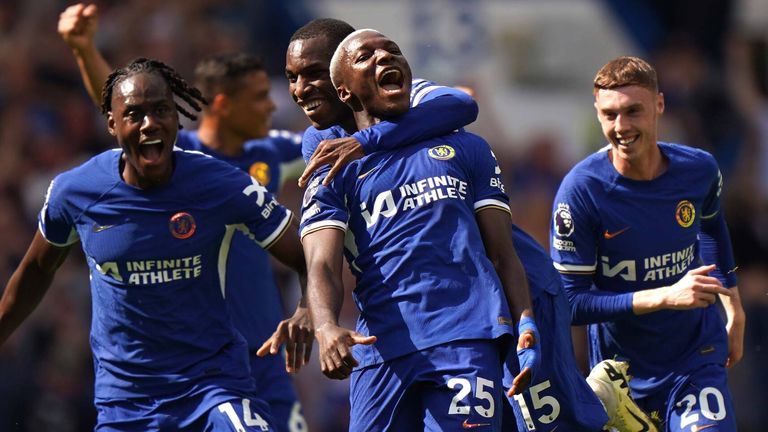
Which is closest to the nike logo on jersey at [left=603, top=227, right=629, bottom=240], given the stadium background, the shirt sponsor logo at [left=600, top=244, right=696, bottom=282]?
the shirt sponsor logo at [left=600, top=244, right=696, bottom=282]

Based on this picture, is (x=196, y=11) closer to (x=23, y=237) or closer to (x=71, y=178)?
(x=23, y=237)

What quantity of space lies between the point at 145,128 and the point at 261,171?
2.47 m

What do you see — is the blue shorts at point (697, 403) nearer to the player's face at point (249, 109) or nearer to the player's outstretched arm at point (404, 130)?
the player's outstretched arm at point (404, 130)

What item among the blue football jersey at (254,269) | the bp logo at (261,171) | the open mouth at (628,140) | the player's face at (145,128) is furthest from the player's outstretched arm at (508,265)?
A: the bp logo at (261,171)

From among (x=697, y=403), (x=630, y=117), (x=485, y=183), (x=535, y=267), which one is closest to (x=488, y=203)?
(x=485, y=183)

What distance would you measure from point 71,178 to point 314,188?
4.31 feet

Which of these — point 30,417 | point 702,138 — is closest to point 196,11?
point 30,417

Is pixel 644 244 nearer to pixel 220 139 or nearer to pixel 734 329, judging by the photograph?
pixel 734 329

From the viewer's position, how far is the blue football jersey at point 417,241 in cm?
619

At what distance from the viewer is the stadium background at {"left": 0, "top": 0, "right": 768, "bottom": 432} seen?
42.1 feet

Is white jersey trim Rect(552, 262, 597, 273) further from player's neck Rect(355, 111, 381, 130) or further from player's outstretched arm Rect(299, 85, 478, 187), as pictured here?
player's neck Rect(355, 111, 381, 130)

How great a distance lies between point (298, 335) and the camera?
6.45m

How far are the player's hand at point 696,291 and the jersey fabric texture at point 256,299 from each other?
2911 mm

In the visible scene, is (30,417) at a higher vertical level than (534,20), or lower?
lower
